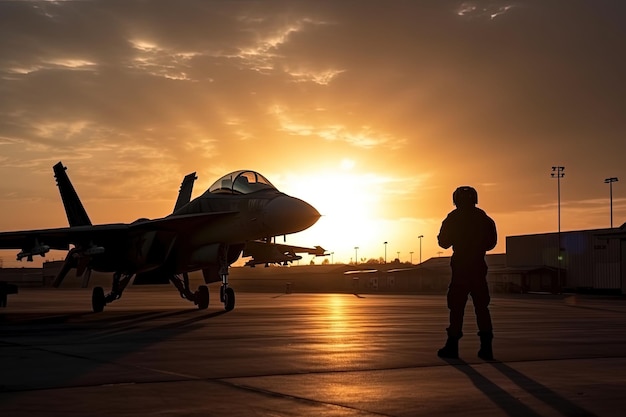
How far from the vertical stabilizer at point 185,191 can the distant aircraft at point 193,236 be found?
4.77 metres

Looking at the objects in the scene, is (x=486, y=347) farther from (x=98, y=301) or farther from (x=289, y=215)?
(x=98, y=301)

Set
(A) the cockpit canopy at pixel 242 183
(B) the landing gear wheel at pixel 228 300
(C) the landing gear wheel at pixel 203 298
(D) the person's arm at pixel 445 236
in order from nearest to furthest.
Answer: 1. (D) the person's arm at pixel 445 236
2. (A) the cockpit canopy at pixel 242 183
3. (B) the landing gear wheel at pixel 228 300
4. (C) the landing gear wheel at pixel 203 298

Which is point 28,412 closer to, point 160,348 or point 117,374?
point 117,374

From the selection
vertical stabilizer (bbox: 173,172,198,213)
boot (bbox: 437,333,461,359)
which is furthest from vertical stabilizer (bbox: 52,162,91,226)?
boot (bbox: 437,333,461,359)

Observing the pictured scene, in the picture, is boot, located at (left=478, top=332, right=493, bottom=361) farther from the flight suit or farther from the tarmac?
the tarmac

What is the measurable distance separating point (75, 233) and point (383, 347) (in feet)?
49.6

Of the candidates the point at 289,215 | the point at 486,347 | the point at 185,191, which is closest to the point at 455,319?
the point at 486,347

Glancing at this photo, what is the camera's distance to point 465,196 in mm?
10953

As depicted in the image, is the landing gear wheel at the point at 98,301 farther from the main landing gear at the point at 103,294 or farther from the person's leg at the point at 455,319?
the person's leg at the point at 455,319

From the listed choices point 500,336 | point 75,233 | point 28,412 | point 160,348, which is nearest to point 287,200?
point 75,233

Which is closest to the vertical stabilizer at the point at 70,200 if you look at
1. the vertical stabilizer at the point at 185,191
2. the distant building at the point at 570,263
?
the vertical stabilizer at the point at 185,191

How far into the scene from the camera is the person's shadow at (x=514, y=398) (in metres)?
6.36

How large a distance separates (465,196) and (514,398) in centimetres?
434

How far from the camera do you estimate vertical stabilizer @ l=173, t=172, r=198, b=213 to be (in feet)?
99.9
